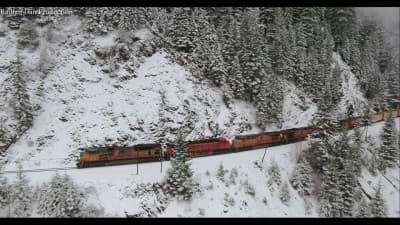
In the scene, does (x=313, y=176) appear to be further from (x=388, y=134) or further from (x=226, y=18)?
(x=226, y=18)

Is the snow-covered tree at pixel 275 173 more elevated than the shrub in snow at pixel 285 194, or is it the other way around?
the snow-covered tree at pixel 275 173

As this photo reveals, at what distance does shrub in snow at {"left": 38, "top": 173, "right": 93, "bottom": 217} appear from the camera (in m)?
28.5

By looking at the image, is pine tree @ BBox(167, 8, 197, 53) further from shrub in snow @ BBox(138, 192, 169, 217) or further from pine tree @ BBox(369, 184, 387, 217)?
pine tree @ BBox(369, 184, 387, 217)

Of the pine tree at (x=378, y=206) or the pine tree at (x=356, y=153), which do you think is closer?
the pine tree at (x=378, y=206)

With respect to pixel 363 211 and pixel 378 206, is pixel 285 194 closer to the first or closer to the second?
pixel 363 211

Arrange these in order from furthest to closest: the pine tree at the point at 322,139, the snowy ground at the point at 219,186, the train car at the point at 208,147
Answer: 1. the pine tree at the point at 322,139
2. the train car at the point at 208,147
3. the snowy ground at the point at 219,186

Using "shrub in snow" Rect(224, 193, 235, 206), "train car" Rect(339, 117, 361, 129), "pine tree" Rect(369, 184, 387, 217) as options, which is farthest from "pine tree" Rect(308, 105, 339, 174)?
"shrub in snow" Rect(224, 193, 235, 206)

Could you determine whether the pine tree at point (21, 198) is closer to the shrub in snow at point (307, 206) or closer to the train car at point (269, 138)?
the train car at point (269, 138)

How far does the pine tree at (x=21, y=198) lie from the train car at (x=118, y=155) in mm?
5480

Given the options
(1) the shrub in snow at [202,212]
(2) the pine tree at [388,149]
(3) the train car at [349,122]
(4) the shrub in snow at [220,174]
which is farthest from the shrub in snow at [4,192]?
(2) the pine tree at [388,149]

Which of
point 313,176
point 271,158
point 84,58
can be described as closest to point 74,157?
point 84,58

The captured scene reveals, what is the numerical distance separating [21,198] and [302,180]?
26.8m

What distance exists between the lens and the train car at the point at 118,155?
34.2m

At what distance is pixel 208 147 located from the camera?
131 ft
